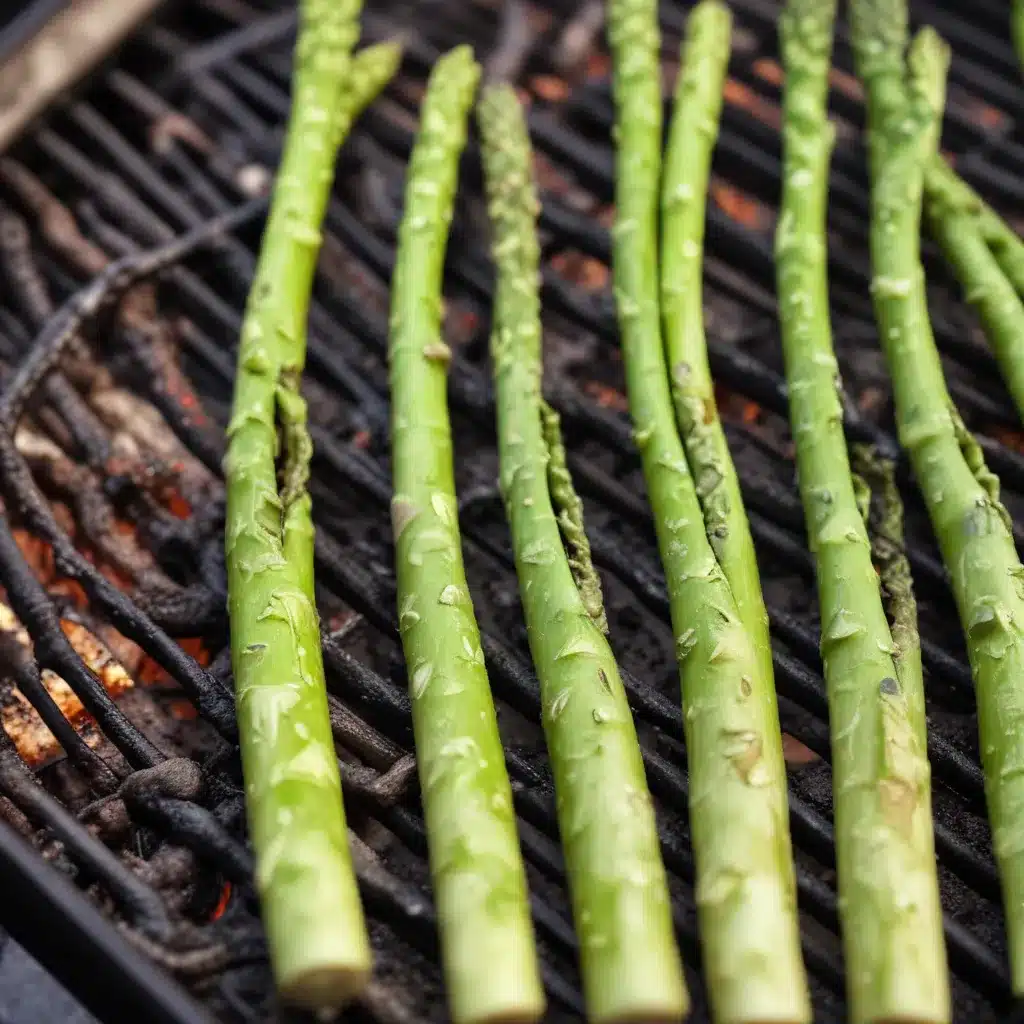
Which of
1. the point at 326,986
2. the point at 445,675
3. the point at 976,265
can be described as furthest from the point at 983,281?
the point at 326,986

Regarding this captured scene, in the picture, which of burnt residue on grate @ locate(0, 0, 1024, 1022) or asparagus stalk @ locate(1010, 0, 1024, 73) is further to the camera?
asparagus stalk @ locate(1010, 0, 1024, 73)

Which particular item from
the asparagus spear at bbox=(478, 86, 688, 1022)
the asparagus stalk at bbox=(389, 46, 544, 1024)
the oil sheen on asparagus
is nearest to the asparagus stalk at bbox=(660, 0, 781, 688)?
the oil sheen on asparagus

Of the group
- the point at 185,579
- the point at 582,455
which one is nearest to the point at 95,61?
the point at 185,579

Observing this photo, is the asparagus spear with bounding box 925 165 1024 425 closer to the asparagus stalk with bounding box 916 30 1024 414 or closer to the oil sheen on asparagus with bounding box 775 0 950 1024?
the asparagus stalk with bounding box 916 30 1024 414

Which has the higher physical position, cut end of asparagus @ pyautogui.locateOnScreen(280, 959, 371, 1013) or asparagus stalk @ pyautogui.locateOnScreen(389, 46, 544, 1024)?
asparagus stalk @ pyautogui.locateOnScreen(389, 46, 544, 1024)

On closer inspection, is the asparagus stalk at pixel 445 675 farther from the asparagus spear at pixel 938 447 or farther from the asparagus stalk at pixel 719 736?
the asparagus spear at pixel 938 447

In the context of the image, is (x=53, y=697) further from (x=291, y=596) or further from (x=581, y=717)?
(x=581, y=717)

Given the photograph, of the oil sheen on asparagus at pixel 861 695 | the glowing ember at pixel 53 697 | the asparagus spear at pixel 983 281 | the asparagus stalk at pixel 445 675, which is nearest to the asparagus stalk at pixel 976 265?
the asparagus spear at pixel 983 281
